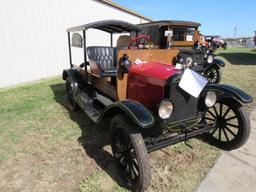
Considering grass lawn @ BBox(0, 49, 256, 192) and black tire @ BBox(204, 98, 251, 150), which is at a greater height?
black tire @ BBox(204, 98, 251, 150)

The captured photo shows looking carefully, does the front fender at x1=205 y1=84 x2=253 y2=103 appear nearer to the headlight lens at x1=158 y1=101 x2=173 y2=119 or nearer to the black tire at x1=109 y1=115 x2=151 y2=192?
the headlight lens at x1=158 y1=101 x2=173 y2=119

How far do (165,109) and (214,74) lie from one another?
16.9ft

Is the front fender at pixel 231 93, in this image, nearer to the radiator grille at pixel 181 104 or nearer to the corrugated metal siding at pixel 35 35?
the radiator grille at pixel 181 104

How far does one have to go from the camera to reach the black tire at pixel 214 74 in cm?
644

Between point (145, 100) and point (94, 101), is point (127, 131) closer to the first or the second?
point (145, 100)

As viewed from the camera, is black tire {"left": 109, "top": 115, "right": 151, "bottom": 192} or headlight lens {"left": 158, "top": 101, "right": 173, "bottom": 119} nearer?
black tire {"left": 109, "top": 115, "right": 151, "bottom": 192}

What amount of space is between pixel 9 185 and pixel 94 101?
68.9 inches

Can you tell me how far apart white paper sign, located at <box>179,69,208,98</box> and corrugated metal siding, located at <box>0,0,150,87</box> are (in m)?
6.43

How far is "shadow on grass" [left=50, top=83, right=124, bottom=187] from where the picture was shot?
2590mm

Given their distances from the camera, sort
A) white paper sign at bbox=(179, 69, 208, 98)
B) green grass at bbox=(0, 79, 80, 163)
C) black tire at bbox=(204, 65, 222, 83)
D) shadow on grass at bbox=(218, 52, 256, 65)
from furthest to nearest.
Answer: shadow on grass at bbox=(218, 52, 256, 65) < black tire at bbox=(204, 65, 222, 83) < green grass at bbox=(0, 79, 80, 163) < white paper sign at bbox=(179, 69, 208, 98)

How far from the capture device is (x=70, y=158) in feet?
9.04

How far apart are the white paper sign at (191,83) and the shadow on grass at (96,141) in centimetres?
129

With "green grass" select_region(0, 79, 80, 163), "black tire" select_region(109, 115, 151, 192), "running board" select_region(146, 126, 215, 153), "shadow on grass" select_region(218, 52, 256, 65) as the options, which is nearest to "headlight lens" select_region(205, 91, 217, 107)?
"running board" select_region(146, 126, 215, 153)

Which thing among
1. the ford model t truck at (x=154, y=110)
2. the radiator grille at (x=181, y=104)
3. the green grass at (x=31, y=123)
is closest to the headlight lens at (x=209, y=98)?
the ford model t truck at (x=154, y=110)
